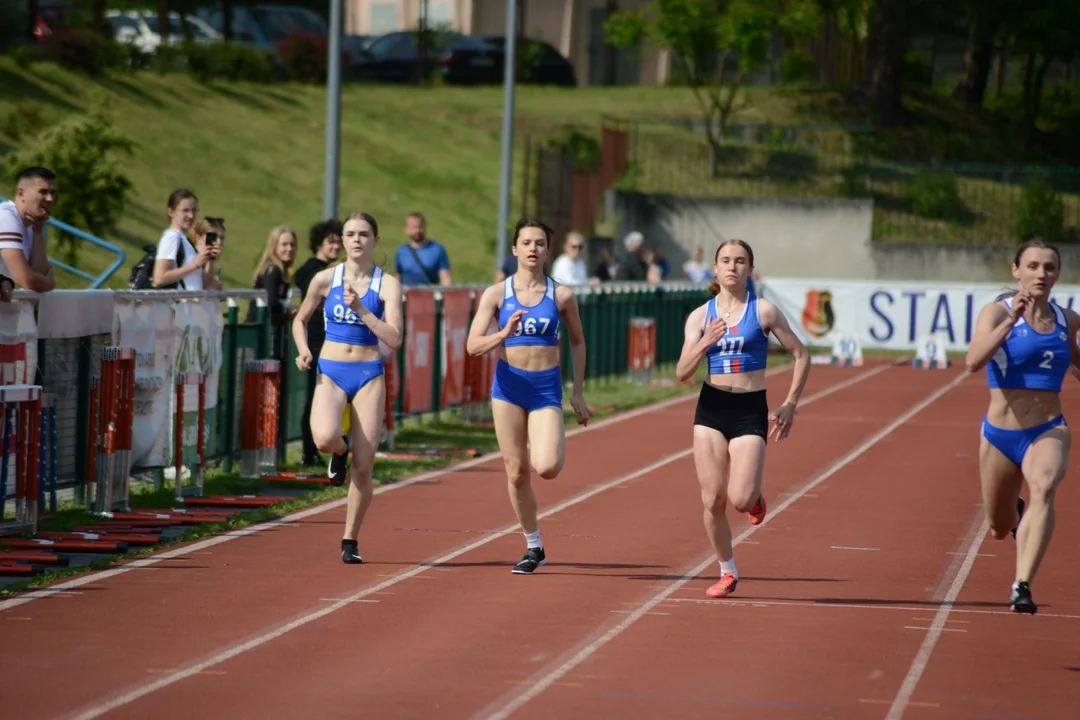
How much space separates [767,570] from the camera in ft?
35.6

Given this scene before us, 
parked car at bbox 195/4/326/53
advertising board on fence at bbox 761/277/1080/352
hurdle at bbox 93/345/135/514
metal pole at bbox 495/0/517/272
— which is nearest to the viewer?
→ hurdle at bbox 93/345/135/514

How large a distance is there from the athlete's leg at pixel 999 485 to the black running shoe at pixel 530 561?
2685mm

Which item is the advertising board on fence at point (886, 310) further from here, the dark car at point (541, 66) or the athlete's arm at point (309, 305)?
the athlete's arm at point (309, 305)

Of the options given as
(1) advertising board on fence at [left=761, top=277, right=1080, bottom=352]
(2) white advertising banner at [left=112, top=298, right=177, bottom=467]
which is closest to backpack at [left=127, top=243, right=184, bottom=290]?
(2) white advertising banner at [left=112, top=298, right=177, bottom=467]

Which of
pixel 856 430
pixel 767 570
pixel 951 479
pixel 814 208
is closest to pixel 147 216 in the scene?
pixel 814 208

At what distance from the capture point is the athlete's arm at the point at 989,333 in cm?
899

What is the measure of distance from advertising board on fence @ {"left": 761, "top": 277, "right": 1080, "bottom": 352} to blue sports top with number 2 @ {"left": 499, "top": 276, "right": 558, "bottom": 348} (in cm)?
2311

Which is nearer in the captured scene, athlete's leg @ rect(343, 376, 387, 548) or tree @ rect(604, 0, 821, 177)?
athlete's leg @ rect(343, 376, 387, 548)

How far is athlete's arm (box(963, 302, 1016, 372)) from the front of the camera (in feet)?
29.5

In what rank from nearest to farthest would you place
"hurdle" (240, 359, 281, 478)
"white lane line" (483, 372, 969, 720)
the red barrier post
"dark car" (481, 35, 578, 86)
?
"white lane line" (483, 372, 969, 720) < "hurdle" (240, 359, 281, 478) < the red barrier post < "dark car" (481, 35, 578, 86)

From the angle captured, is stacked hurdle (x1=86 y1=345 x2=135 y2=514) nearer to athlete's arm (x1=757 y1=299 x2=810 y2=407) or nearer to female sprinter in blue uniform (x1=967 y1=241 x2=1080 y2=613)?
athlete's arm (x1=757 y1=299 x2=810 y2=407)

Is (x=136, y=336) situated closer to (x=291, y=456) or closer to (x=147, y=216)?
(x=291, y=456)

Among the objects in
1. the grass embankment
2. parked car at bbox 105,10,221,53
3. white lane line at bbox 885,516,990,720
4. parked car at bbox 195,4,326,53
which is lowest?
white lane line at bbox 885,516,990,720

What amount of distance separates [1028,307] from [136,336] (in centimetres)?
654
